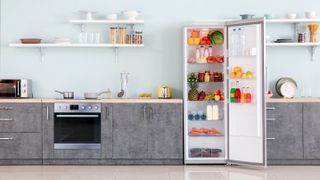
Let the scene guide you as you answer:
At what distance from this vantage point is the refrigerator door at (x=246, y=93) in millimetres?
7941

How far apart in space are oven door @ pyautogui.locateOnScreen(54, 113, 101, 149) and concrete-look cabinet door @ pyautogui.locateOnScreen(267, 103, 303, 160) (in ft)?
8.45

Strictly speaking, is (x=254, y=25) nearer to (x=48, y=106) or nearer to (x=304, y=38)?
(x=304, y=38)

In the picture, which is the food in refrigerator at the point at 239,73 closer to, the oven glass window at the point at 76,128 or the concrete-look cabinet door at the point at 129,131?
the concrete-look cabinet door at the point at 129,131

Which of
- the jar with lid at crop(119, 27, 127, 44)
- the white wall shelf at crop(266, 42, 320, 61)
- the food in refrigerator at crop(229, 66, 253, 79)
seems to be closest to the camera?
the food in refrigerator at crop(229, 66, 253, 79)

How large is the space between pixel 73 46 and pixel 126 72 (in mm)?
934

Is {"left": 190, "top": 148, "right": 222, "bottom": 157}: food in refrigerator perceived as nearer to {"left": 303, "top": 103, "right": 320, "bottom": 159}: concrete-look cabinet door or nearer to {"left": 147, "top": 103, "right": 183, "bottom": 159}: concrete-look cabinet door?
{"left": 147, "top": 103, "right": 183, "bottom": 159}: concrete-look cabinet door

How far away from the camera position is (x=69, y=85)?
28.9 ft

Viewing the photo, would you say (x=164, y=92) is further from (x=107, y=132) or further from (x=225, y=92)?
(x=107, y=132)

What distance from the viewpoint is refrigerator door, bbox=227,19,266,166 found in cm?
794

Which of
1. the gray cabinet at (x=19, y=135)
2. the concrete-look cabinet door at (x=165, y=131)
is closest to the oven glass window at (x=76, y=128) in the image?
the gray cabinet at (x=19, y=135)

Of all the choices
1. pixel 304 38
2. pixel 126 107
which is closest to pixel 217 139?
pixel 126 107

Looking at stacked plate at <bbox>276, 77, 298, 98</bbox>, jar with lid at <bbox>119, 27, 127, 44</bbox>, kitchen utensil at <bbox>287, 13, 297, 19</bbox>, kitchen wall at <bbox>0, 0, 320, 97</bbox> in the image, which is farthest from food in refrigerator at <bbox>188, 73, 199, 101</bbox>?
kitchen utensil at <bbox>287, 13, 297, 19</bbox>

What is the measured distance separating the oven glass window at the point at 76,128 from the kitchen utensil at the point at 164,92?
1025 millimetres

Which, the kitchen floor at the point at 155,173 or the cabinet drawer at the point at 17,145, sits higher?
the cabinet drawer at the point at 17,145
